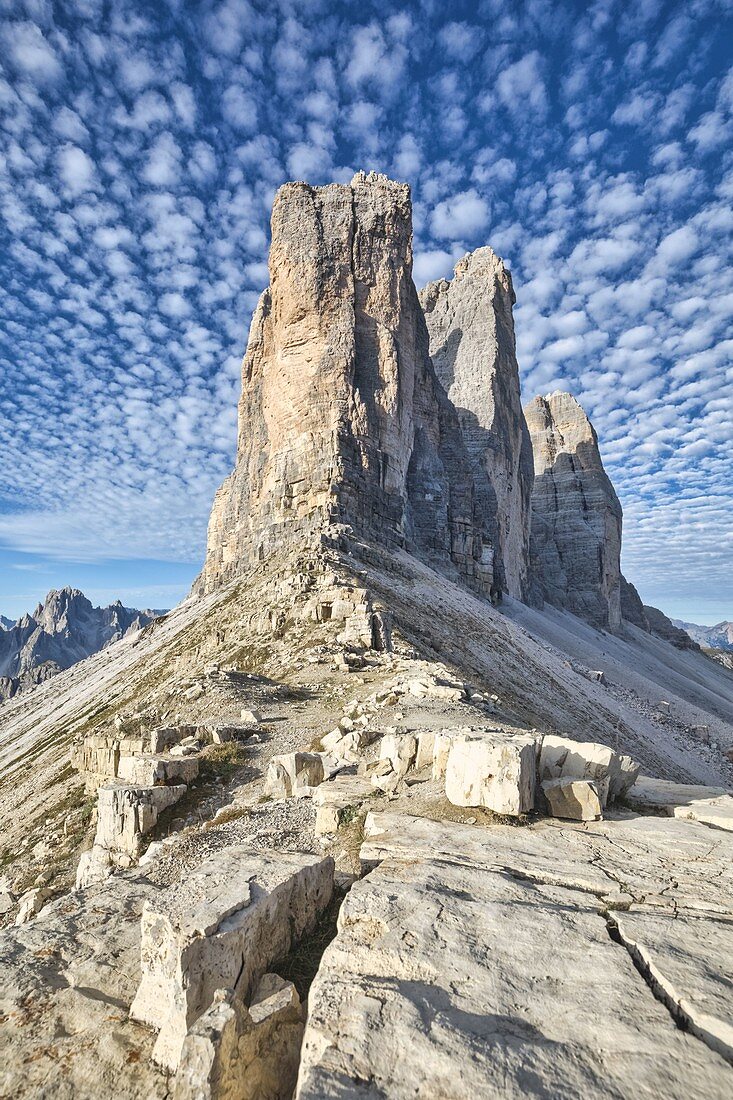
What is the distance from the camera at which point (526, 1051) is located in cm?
277

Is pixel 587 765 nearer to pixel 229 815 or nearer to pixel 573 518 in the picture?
pixel 229 815

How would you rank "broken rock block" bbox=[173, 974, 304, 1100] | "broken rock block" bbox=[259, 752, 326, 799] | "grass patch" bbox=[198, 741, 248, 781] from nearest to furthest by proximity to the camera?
"broken rock block" bbox=[173, 974, 304, 1100] < "broken rock block" bbox=[259, 752, 326, 799] < "grass patch" bbox=[198, 741, 248, 781]

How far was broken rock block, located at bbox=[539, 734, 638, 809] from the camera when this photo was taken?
7261 millimetres

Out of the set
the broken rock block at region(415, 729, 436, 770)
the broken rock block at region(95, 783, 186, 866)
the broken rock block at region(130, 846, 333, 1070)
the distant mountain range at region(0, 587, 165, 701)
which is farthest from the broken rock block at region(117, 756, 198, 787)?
the distant mountain range at region(0, 587, 165, 701)

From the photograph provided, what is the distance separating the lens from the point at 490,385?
80438 mm

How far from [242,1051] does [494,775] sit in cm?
428

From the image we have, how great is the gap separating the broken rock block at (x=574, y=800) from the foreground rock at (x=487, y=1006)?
1.85m

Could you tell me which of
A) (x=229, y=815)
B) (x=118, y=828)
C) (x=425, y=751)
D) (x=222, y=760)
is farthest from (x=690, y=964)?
(x=222, y=760)

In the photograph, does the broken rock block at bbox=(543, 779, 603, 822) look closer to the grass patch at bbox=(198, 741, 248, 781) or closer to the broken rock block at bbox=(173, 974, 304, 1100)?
the broken rock block at bbox=(173, 974, 304, 1100)

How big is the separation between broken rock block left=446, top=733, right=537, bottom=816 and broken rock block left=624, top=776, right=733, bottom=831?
1.95m

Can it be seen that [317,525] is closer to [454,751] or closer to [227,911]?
[454,751]

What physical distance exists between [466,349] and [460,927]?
91.0 m

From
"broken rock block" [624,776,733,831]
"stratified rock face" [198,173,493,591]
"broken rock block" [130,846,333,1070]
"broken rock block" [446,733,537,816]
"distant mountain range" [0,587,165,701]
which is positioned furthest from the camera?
"distant mountain range" [0,587,165,701]

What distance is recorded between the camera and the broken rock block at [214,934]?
357cm
